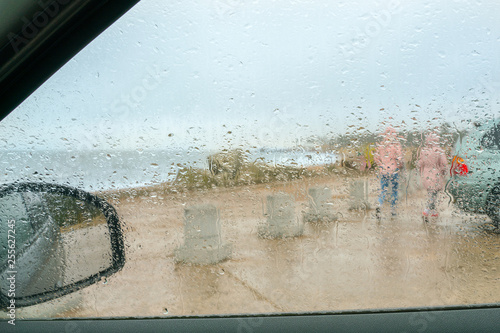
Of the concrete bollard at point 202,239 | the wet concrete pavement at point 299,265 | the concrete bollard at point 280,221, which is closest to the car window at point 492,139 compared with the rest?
the wet concrete pavement at point 299,265

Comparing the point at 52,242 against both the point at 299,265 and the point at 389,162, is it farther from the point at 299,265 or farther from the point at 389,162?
the point at 389,162

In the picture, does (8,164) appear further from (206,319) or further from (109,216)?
(206,319)

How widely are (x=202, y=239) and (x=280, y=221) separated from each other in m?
0.49

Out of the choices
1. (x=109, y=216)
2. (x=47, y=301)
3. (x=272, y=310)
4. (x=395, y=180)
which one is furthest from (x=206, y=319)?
(x=395, y=180)

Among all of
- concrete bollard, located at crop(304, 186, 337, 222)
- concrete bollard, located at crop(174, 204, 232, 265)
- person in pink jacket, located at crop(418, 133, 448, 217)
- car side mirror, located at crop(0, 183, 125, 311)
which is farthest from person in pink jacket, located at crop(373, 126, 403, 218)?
car side mirror, located at crop(0, 183, 125, 311)

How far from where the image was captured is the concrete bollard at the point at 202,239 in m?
2.18

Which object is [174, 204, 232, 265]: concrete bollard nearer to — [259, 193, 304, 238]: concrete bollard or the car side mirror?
[259, 193, 304, 238]: concrete bollard

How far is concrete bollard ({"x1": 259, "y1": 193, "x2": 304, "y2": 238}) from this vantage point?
219cm

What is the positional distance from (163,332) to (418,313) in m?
1.38

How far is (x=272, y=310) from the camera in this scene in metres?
2.03

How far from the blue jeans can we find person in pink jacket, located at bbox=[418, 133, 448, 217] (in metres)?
0.14

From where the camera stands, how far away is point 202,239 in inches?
87.0

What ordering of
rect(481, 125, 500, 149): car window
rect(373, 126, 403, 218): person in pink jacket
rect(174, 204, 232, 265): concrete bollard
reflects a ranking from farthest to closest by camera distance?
rect(174, 204, 232, 265): concrete bollard → rect(373, 126, 403, 218): person in pink jacket → rect(481, 125, 500, 149): car window

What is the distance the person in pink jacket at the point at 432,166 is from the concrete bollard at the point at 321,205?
536mm
